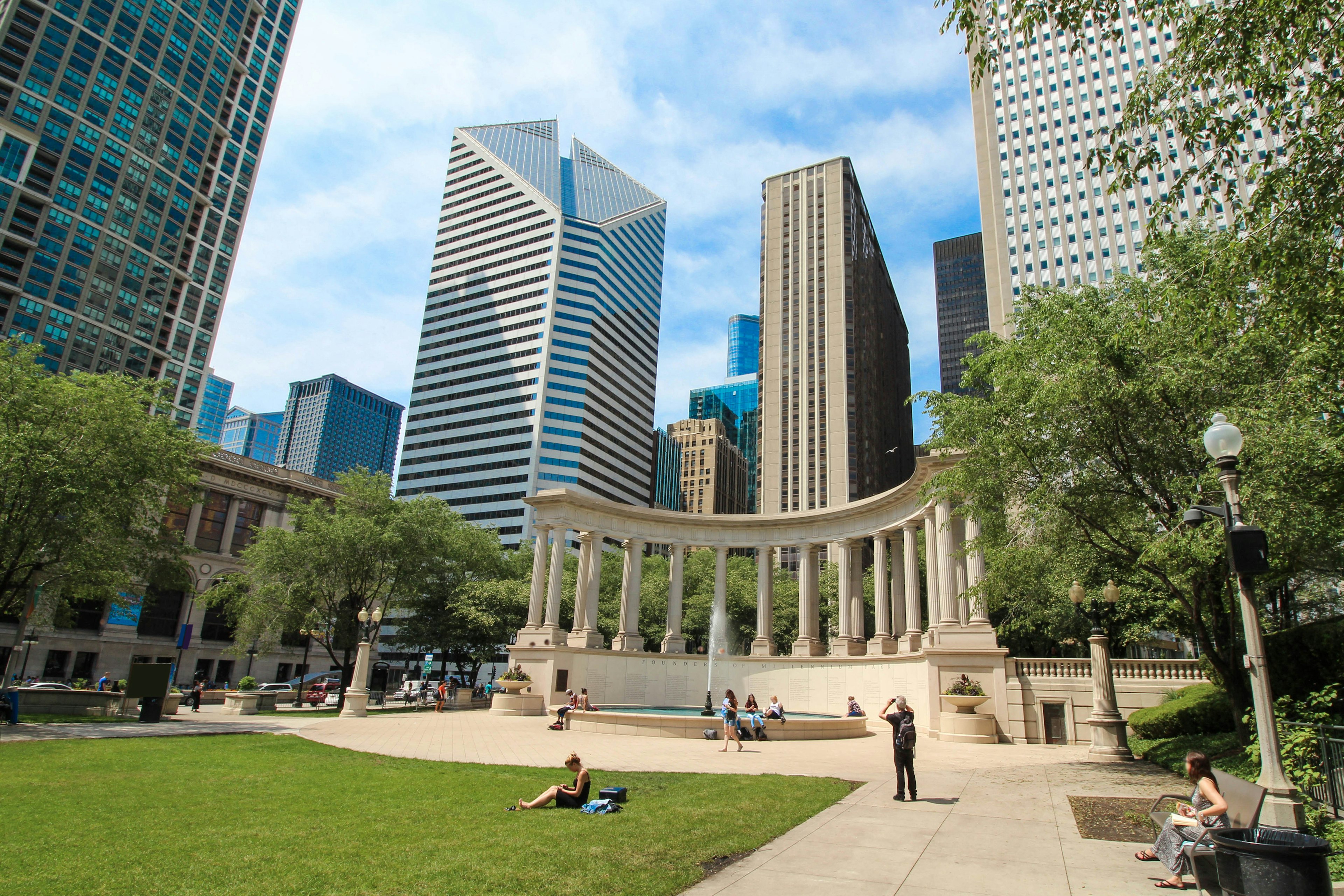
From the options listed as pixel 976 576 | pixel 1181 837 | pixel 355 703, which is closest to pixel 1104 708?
pixel 976 576

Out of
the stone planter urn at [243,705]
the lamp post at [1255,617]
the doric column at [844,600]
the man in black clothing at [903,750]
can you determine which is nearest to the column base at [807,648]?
the doric column at [844,600]

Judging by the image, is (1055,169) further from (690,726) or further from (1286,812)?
(1286,812)

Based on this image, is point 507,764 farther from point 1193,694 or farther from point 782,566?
point 782,566

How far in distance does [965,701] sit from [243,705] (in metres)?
34.1

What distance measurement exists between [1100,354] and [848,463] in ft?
434

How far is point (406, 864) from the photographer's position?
9.16 meters

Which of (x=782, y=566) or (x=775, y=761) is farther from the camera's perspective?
(x=782, y=566)

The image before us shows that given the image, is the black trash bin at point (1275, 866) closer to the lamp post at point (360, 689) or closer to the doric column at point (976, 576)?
the doric column at point (976, 576)

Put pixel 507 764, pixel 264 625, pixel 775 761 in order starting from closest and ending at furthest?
pixel 507 764
pixel 775 761
pixel 264 625

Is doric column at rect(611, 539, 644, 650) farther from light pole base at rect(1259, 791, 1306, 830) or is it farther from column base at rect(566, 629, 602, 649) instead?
light pole base at rect(1259, 791, 1306, 830)

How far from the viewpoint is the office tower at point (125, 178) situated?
95812mm

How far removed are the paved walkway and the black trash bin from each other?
1.65 metres

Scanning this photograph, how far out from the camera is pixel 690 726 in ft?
97.3

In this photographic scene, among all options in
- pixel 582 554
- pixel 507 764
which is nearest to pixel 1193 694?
pixel 507 764
